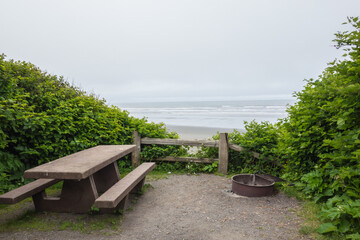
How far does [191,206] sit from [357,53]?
3.41 m

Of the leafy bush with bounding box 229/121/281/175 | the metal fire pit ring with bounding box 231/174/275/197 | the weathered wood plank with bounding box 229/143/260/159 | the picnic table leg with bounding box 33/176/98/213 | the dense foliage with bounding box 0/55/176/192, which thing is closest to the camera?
the picnic table leg with bounding box 33/176/98/213

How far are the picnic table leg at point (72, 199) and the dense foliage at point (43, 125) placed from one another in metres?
1.05

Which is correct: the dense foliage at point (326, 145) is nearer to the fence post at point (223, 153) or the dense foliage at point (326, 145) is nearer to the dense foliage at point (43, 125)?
the fence post at point (223, 153)

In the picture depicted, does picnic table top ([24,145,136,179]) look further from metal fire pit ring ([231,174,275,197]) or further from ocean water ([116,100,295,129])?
ocean water ([116,100,295,129])

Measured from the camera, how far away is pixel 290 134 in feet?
17.2

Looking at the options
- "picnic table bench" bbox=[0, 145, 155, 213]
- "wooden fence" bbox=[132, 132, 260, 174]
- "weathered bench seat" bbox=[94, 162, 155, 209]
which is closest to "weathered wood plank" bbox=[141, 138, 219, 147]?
"wooden fence" bbox=[132, 132, 260, 174]

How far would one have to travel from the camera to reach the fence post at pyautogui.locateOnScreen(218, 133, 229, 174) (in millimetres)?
6809

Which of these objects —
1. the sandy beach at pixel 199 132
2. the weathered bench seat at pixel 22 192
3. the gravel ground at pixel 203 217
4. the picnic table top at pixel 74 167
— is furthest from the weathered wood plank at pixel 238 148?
the sandy beach at pixel 199 132

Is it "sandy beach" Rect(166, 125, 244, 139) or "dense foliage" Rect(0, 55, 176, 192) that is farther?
"sandy beach" Rect(166, 125, 244, 139)

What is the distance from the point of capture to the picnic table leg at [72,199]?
4.08 meters

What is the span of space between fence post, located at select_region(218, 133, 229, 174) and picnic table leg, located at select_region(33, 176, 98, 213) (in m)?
3.68

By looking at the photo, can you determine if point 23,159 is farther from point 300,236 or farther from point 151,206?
point 300,236

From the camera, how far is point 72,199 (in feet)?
13.7

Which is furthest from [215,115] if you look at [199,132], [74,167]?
[74,167]
